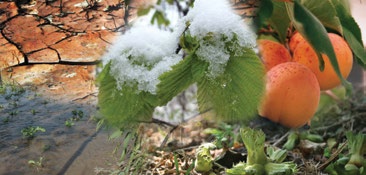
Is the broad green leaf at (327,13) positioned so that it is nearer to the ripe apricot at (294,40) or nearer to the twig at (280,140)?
the ripe apricot at (294,40)

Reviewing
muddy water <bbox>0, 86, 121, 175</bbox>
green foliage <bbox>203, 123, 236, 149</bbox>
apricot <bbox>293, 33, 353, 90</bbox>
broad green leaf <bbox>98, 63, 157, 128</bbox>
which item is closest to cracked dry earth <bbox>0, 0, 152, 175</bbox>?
muddy water <bbox>0, 86, 121, 175</bbox>

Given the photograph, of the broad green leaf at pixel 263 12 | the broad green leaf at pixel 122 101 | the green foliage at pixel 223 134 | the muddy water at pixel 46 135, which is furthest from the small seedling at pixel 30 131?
the green foliage at pixel 223 134

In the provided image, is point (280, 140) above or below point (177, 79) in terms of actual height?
below

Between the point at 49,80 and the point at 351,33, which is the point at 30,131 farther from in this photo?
the point at 351,33

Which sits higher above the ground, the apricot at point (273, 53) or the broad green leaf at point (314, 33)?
the broad green leaf at point (314, 33)

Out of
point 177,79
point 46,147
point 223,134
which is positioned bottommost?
point 223,134

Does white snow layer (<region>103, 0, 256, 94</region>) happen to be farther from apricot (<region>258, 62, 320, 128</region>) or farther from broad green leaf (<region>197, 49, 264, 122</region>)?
apricot (<region>258, 62, 320, 128</region>)

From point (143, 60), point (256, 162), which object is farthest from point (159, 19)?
point (256, 162)
